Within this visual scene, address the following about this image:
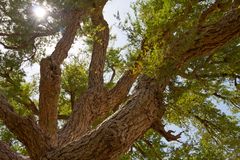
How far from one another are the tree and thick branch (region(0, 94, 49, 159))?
0.01 m

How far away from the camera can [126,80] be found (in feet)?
25.8

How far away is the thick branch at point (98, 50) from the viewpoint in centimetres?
782

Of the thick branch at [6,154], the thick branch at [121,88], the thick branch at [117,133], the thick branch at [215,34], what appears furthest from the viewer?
the thick branch at [121,88]

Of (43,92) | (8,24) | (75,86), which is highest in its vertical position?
(8,24)

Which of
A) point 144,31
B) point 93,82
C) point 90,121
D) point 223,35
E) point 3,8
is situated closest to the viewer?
point 223,35

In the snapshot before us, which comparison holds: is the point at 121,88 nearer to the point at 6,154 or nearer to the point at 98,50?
the point at 98,50

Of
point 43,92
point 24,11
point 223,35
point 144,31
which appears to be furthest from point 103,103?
point 223,35

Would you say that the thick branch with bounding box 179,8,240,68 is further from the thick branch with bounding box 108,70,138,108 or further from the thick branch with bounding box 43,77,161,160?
the thick branch with bounding box 108,70,138,108

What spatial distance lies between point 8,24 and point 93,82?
2.34 metres

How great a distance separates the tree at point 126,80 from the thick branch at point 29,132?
0.04 ft

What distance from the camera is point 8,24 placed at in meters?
8.30

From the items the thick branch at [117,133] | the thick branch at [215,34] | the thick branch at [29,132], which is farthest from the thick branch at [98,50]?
the thick branch at [215,34]

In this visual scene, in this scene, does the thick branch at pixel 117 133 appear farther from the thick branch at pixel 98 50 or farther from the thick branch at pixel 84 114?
the thick branch at pixel 98 50

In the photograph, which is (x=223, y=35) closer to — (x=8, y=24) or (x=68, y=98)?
(x=8, y=24)
